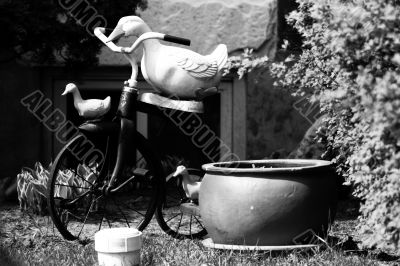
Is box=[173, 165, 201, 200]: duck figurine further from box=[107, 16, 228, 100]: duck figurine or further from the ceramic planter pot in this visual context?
box=[107, 16, 228, 100]: duck figurine

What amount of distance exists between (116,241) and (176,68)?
1236 mm

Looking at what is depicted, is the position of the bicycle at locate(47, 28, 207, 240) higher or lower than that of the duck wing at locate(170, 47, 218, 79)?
lower

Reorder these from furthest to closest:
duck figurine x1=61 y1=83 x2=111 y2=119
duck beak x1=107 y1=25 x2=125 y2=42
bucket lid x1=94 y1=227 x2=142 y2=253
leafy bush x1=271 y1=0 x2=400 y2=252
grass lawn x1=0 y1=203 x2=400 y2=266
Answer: duck beak x1=107 y1=25 x2=125 y2=42, duck figurine x1=61 y1=83 x2=111 y2=119, grass lawn x1=0 y1=203 x2=400 y2=266, bucket lid x1=94 y1=227 x2=142 y2=253, leafy bush x1=271 y1=0 x2=400 y2=252

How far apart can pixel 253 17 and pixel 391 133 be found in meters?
3.83

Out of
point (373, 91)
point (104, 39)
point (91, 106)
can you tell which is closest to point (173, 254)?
point (91, 106)

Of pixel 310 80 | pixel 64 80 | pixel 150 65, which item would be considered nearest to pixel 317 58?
pixel 310 80

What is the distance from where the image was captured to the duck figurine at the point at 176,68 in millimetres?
4121

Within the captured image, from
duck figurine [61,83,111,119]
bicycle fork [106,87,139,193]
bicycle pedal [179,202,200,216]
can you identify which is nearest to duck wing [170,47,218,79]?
bicycle fork [106,87,139,193]

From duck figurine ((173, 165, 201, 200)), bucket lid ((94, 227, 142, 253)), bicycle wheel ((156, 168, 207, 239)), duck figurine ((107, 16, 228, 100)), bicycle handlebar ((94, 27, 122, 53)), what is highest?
bicycle handlebar ((94, 27, 122, 53))

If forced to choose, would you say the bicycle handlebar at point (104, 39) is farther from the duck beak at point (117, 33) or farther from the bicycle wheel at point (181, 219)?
the bicycle wheel at point (181, 219)

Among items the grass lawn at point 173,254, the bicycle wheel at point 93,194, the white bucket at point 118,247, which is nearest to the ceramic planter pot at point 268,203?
the grass lawn at point 173,254

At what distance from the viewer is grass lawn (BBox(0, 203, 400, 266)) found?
356 cm

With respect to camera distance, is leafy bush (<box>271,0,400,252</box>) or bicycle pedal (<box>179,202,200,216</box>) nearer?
leafy bush (<box>271,0,400,252</box>)

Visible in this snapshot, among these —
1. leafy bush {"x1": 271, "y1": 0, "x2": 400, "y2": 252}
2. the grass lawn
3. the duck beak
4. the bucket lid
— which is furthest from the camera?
the duck beak
